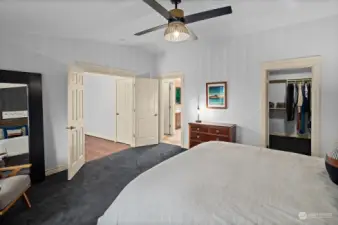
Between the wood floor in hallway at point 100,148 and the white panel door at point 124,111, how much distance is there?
27 centimetres

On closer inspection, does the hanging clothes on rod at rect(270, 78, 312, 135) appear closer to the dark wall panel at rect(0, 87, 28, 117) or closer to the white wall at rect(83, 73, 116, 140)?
the white wall at rect(83, 73, 116, 140)

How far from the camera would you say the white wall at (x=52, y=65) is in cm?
→ 297

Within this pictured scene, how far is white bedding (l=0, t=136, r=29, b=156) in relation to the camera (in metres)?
2.80

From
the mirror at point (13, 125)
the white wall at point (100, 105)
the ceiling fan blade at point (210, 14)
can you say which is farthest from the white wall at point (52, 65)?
the ceiling fan blade at point (210, 14)

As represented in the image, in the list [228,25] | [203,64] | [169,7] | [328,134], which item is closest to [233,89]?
[203,64]

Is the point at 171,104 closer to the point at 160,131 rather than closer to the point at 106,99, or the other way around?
the point at 160,131

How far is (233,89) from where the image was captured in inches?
165

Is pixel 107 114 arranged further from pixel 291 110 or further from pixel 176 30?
pixel 291 110

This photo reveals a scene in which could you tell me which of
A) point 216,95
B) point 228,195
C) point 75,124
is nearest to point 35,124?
point 75,124

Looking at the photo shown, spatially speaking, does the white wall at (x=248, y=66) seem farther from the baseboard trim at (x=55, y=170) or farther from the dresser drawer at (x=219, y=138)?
the baseboard trim at (x=55, y=170)

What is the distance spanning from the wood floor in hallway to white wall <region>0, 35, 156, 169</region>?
88cm

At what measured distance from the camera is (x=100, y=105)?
652 centimetres

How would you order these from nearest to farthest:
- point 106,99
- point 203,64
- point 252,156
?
point 252,156, point 203,64, point 106,99

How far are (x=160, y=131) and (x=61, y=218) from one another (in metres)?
3.80
